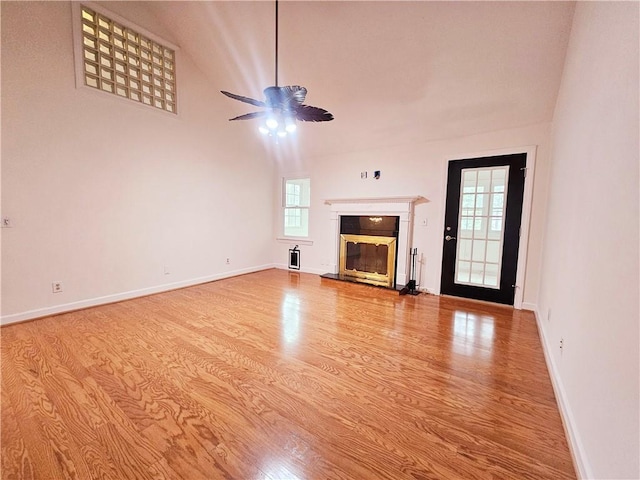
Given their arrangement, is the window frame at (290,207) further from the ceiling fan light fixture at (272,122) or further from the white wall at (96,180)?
the ceiling fan light fixture at (272,122)

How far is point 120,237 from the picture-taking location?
3.58 m

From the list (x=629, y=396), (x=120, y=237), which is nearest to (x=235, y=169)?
(x=120, y=237)

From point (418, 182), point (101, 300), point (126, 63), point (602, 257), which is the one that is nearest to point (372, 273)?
point (418, 182)

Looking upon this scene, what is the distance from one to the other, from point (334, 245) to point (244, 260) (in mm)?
1784

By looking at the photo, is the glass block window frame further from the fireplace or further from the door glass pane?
the door glass pane

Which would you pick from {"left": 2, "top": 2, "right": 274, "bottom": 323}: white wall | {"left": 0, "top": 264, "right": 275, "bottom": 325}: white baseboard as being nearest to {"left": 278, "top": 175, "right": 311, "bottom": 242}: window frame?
{"left": 2, "top": 2, "right": 274, "bottom": 323}: white wall

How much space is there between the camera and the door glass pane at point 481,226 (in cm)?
362

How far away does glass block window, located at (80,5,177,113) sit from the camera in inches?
127

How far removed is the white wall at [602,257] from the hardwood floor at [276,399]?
341mm

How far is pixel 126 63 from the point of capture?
354 cm

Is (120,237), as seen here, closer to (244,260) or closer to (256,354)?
(244,260)

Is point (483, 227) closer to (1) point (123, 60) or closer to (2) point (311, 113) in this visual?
(2) point (311, 113)

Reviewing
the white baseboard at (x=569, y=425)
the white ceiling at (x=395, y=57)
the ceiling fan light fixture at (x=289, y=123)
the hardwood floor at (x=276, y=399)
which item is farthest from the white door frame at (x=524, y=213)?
the ceiling fan light fixture at (x=289, y=123)

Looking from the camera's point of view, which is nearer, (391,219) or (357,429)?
(357,429)
